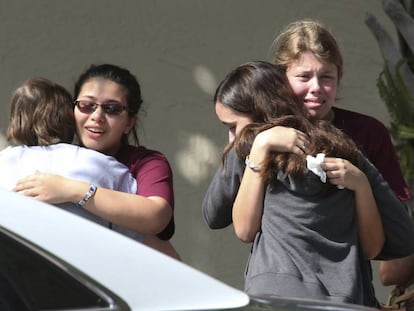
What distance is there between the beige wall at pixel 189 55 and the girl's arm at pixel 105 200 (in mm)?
2429

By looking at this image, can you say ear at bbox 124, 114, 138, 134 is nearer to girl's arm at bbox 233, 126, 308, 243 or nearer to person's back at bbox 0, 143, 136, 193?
person's back at bbox 0, 143, 136, 193

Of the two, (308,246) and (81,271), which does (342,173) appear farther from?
(81,271)

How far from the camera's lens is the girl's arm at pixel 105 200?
11.7 feet

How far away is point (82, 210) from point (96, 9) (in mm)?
2625

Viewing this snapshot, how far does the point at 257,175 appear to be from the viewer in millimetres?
3406

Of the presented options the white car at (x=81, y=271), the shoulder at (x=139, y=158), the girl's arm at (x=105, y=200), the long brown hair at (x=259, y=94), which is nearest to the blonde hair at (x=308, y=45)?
the long brown hair at (x=259, y=94)

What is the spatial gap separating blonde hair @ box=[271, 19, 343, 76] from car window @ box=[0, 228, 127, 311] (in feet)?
5.04

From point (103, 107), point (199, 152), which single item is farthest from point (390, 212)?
point (199, 152)

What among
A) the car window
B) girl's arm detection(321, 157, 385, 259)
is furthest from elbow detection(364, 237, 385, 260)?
the car window

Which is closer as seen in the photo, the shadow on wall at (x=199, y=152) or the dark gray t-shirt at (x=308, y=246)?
the dark gray t-shirt at (x=308, y=246)

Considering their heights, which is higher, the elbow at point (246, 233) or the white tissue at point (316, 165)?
the white tissue at point (316, 165)

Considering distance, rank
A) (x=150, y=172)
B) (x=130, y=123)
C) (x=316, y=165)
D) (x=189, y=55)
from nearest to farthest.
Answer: (x=316, y=165) → (x=150, y=172) → (x=130, y=123) → (x=189, y=55)

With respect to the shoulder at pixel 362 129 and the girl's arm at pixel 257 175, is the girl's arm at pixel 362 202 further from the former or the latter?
the shoulder at pixel 362 129

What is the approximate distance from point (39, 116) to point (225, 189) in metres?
0.70
